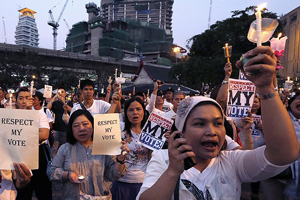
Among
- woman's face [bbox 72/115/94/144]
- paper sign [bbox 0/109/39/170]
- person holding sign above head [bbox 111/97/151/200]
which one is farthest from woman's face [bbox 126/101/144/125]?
paper sign [bbox 0/109/39/170]

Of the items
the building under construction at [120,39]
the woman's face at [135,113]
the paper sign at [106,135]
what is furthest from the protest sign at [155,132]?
the building under construction at [120,39]

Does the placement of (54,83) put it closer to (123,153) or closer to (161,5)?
(123,153)

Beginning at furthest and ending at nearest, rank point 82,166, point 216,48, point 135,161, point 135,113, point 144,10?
1. point 144,10
2. point 216,48
3. point 135,113
4. point 135,161
5. point 82,166

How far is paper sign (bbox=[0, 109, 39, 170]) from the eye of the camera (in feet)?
7.70

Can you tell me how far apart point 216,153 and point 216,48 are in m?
16.0

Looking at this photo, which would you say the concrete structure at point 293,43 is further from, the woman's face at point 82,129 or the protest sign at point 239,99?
the woman's face at point 82,129

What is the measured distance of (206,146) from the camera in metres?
1.55

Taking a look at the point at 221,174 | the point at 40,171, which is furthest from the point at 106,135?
the point at 40,171

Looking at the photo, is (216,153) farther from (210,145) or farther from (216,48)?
(216,48)

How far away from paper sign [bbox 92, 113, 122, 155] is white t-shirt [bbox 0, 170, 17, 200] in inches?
39.5

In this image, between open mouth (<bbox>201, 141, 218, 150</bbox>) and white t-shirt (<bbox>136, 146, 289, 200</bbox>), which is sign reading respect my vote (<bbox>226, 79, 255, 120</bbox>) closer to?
white t-shirt (<bbox>136, 146, 289, 200</bbox>)

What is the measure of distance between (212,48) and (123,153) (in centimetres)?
1575

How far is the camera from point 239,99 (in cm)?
344

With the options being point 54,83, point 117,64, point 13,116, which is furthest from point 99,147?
point 117,64
